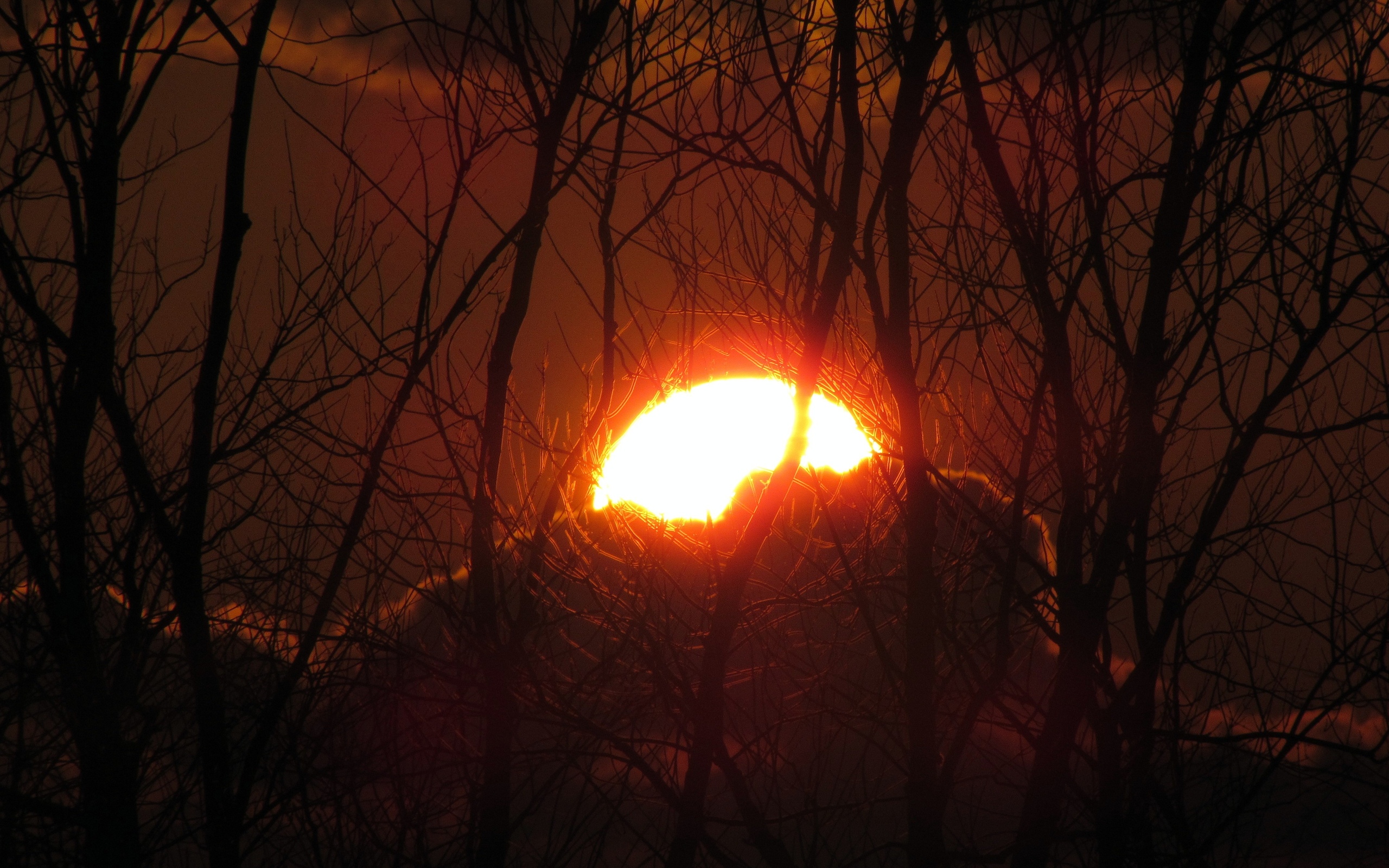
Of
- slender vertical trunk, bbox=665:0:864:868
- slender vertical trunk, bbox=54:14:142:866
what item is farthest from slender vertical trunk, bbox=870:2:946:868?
slender vertical trunk, bbox=54:14:142:866

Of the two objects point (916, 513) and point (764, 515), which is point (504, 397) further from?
point (916, 513)

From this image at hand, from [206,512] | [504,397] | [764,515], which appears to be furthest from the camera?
[504,397]

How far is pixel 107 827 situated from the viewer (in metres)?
3.94

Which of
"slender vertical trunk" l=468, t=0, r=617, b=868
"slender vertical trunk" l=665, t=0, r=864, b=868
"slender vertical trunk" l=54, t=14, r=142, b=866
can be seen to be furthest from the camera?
"slender vertical trunk" l=468, t=0, r=617, b=868

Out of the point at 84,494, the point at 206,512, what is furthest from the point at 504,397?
the point at 84,494

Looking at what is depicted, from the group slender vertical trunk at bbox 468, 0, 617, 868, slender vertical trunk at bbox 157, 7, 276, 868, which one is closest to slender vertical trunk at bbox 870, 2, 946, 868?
slender vertical trunk at bbox 468, 0, 617, 868

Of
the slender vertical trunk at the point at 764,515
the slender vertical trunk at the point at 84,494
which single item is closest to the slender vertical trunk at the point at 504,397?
the slender vertical trunk at the point at 764,515

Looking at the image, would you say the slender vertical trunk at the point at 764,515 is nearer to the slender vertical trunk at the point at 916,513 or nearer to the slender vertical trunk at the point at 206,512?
the slender vertical trunk at the point at 916,513

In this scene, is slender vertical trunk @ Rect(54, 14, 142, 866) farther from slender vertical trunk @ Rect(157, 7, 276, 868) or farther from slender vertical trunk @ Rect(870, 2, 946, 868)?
slender vertical trunk @ Rect(870, 2, 946, 868)

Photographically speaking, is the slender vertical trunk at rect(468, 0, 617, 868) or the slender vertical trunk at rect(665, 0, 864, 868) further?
the slender vertical trunk at rect(468, 0, 617, 868)

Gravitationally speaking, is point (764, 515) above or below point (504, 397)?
below

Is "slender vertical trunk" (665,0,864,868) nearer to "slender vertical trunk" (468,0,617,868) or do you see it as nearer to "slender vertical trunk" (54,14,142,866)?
"slender vertical trunk" (468,0,617,868)

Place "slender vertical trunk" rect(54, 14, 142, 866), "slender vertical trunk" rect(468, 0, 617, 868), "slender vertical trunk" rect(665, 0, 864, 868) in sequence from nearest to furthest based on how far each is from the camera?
"slender vertical trunk" rect(665, 0, 864, 868), "slender vertical trunk" rect(54, 14, 142, 866), "slender vertical trunk" rect(468, 0, 617, 868)

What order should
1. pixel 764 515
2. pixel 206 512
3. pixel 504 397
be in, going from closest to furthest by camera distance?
1. pixel 764 515
2. pixel 206 512
3. pixel 504 397
